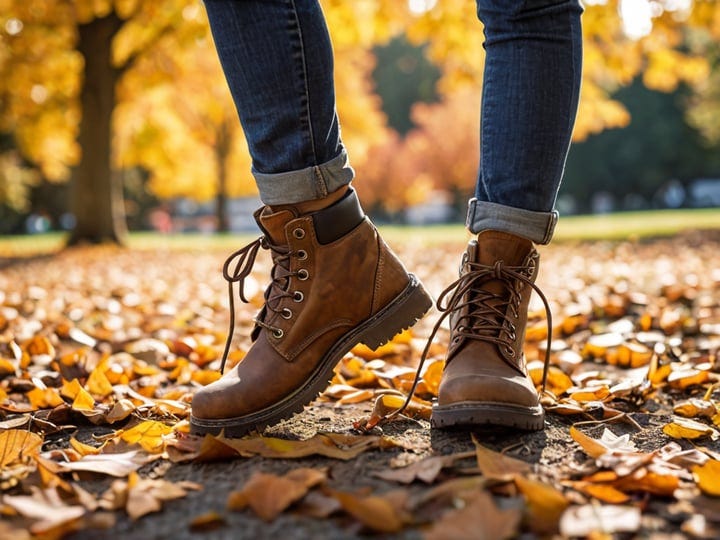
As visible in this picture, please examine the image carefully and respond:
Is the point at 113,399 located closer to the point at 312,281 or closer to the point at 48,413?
the point at 48,413

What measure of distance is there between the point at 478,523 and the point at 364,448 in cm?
43

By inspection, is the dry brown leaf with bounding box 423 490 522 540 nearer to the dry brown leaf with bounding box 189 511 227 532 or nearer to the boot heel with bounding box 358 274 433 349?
the dry brown leaf with bounding box 189 511 227 532

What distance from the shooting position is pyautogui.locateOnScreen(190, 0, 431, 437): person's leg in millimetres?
1514

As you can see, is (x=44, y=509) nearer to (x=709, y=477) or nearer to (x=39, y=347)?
(x=709, y=477)

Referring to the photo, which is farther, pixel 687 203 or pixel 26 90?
pixel 687 203

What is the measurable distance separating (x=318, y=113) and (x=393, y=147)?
36.7 meters

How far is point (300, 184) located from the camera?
1.56 meters

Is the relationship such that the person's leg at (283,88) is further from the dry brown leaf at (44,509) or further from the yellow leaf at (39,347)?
the yellow leaf at (39,347)

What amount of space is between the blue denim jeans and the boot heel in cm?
24

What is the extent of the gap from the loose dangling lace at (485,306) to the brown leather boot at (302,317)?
182mm

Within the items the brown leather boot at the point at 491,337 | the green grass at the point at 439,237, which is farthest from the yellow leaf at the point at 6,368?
the green grass at the point at 439,237

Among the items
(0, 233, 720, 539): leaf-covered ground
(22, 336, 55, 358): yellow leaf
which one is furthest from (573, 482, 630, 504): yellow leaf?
(22, 336, 55, 358): yellow leaf

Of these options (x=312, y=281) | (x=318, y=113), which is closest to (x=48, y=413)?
(x=312, y=281)

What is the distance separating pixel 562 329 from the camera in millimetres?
2883
